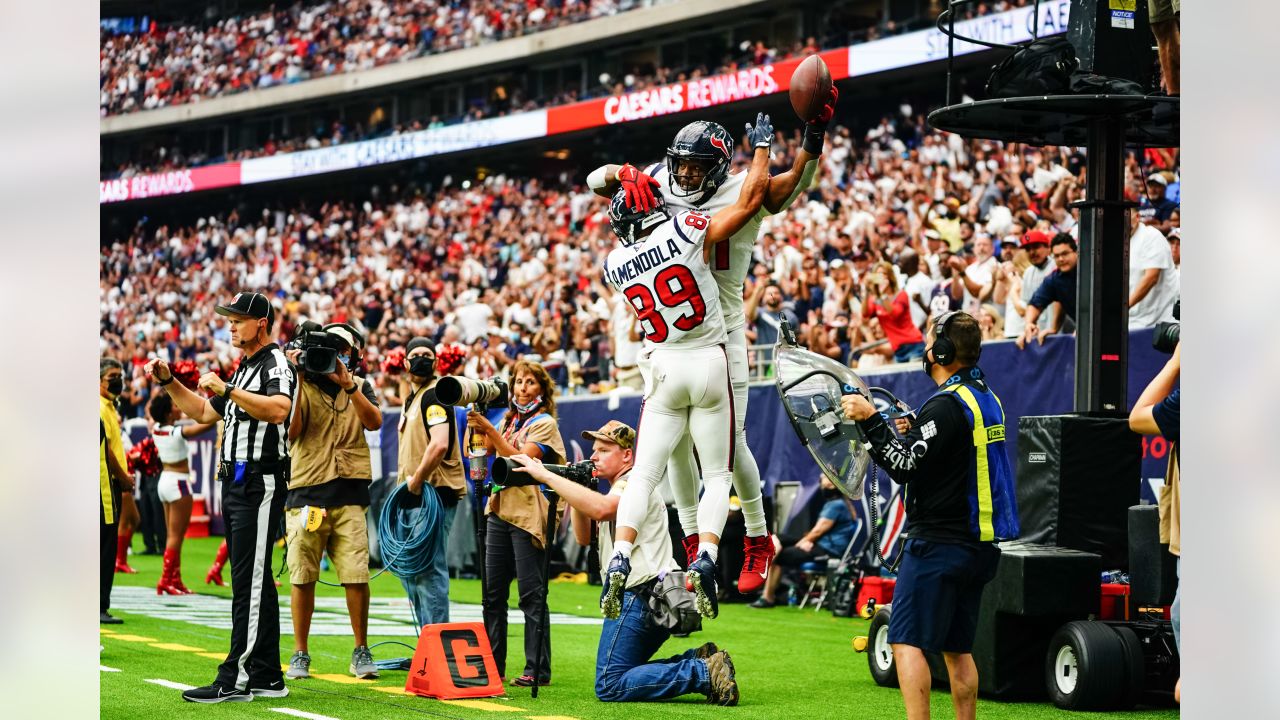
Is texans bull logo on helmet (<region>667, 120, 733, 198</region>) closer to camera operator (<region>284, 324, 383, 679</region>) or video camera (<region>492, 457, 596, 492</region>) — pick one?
video camera (<region>492, 457, 596, 492</region>)

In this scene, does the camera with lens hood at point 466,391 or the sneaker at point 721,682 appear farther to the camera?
the sneaker at point 721,682

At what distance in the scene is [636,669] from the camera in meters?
7.97

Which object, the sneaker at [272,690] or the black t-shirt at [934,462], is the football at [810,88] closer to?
the black t-shirt at [934,462]

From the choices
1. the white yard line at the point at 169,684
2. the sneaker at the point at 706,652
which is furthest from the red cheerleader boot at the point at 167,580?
the sneaker at the point at 706,652

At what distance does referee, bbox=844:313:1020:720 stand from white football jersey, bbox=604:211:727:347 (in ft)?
3.45

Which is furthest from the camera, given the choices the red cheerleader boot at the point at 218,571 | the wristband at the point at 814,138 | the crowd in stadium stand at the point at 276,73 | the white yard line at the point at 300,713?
the crowd in stadium stand at the point at 276,73

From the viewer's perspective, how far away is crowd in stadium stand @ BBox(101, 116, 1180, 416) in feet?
47.8

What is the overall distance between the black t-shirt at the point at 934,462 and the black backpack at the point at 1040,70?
288cm

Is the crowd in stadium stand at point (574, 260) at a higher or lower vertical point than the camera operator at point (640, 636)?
higher

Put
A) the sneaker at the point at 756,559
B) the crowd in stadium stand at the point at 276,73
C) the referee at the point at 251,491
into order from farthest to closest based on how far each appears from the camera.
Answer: the crowd in stadium stand at the point at 276,73 < the referee at the point at 251,491 < the sneaker at the point at 756,559

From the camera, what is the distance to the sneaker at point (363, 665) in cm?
875

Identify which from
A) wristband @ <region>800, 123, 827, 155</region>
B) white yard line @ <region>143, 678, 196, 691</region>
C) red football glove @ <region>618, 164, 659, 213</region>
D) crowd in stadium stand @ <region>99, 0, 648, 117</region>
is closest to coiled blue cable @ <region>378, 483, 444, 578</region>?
white yard line @ <region>143, 678, 196, 691</region>
